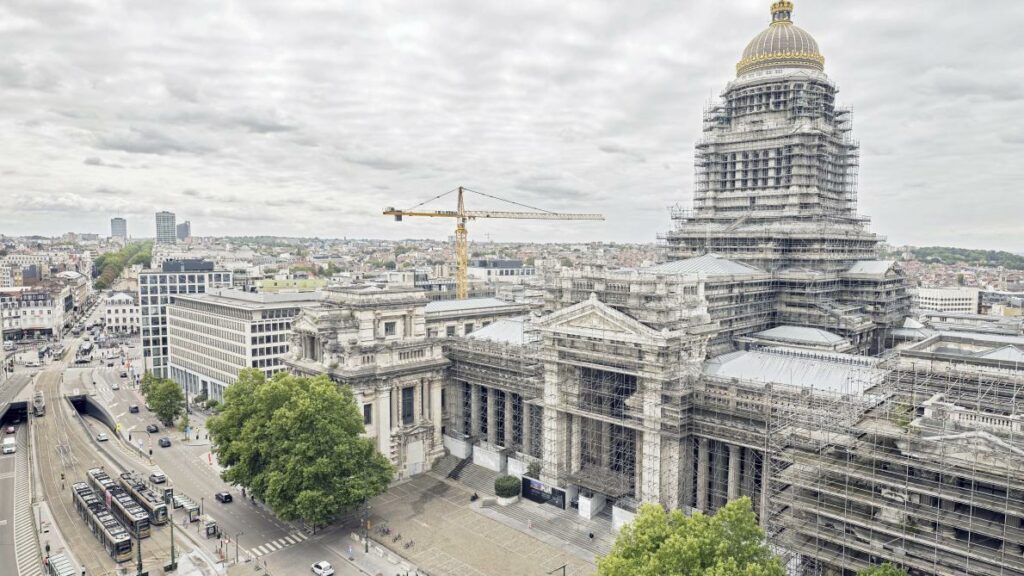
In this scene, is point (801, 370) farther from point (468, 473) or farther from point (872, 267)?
point (468, 473)

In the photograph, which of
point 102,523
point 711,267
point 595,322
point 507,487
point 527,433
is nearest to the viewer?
point 102,523

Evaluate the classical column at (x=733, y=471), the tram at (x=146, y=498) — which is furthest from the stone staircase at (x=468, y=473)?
the tram at (x=146, y=498)

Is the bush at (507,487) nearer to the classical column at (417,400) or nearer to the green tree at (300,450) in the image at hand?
the green tree at (300,450)

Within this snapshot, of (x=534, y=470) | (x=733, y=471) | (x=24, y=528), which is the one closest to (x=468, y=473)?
(x=534, y=470)

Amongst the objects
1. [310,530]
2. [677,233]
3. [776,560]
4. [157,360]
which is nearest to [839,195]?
[677,233]

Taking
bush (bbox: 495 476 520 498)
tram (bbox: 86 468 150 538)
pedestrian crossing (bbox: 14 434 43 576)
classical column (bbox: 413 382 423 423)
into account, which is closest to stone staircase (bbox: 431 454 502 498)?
bush (bbox: 495 476 520 498)

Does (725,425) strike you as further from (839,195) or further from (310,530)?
(839,195)

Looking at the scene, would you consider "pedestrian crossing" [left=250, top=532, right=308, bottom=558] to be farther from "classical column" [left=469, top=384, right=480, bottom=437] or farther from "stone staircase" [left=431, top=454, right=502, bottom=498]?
"classical column" [left=469, top=384, right=480, bottom=437]
